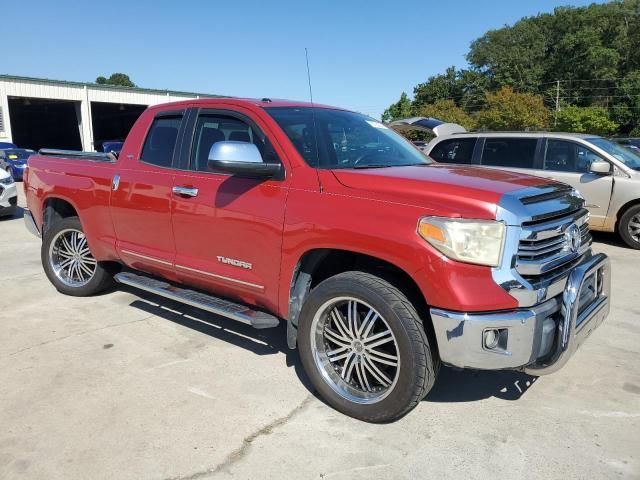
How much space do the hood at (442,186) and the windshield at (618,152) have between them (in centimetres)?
580

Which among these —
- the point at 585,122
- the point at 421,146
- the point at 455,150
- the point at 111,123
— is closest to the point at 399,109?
the point at 585,122

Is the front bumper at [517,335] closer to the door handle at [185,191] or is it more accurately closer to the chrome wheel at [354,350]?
the chrome wheel at [354,350]

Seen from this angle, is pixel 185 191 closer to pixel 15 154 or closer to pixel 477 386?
pixel 477 386

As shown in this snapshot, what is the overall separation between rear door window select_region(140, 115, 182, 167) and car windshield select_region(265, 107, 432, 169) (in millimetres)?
964

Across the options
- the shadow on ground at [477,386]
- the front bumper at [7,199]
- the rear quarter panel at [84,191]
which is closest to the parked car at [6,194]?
the front bumper at [7,199]

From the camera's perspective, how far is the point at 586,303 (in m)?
3.37

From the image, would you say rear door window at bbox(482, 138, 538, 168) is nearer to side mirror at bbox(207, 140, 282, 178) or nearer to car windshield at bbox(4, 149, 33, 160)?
side mirror at bbox(207, 140, 282, 178)

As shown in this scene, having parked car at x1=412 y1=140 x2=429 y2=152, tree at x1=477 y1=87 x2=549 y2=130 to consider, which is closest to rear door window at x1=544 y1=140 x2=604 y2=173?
parked car at x1=412 y1=140 x2=429 y2=152

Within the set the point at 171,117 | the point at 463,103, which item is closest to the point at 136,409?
the point at 171,117

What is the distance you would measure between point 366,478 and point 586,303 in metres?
1.78

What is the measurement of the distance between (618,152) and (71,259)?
8155 millimetres

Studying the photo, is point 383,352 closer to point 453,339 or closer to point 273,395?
point 453,339

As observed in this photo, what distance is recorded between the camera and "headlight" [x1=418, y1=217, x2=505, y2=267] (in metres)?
2.77

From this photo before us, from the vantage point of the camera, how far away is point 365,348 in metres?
3.26
